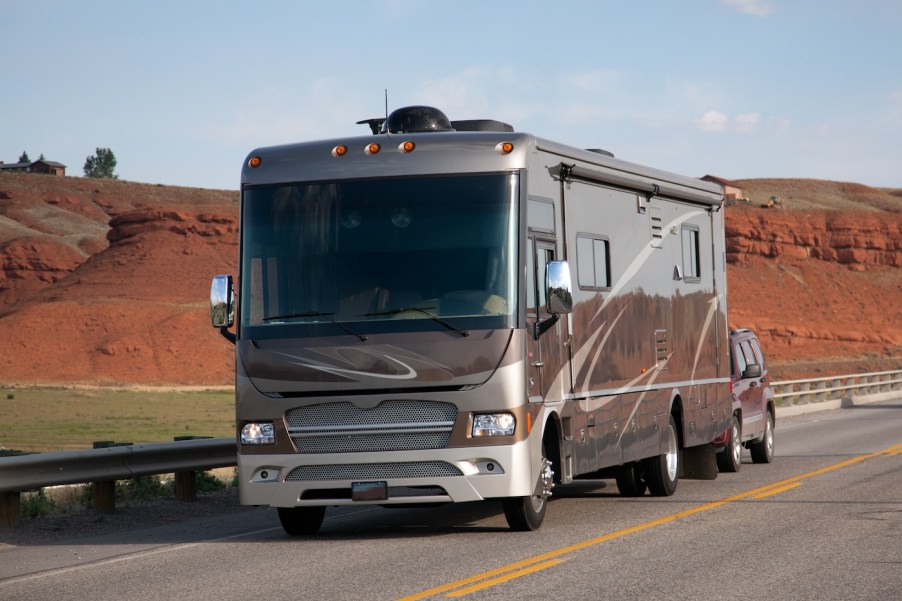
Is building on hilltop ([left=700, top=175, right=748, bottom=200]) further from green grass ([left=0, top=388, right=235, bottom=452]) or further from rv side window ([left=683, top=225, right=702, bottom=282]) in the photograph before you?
rv side window ([left=683, top=225, right=702, bottom=282])

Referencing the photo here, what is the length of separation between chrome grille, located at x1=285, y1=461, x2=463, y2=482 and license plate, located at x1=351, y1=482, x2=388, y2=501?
0.20 feet

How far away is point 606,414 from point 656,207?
3023mm

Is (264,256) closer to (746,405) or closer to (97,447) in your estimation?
(97,447)

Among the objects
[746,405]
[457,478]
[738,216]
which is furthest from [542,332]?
[738,216]

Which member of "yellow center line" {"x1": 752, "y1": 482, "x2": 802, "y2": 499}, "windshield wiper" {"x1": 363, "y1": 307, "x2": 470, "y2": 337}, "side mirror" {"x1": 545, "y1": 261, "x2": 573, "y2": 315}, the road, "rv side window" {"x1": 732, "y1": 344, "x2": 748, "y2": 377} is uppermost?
"side mirror" {"x1": 545, "y1": 261, "x2": 573, "y2": 315}

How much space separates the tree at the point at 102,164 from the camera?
186125 mm

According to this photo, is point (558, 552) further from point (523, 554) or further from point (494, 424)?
point (494, 424)

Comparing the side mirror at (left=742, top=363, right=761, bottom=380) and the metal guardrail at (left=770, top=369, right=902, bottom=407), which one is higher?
the side mirror at (left=742, top=363, right=761, bottom=380)

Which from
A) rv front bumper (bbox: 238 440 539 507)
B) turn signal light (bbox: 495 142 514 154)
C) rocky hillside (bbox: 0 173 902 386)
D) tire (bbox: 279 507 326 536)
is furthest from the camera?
rocky hillside (bbox: 0 173 902 386)

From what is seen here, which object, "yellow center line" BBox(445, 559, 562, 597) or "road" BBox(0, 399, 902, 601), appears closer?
"yellow center line" BBox(445, 559, 562, 597)

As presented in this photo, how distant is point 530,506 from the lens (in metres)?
11.0

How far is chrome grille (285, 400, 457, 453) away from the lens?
10.4 meters

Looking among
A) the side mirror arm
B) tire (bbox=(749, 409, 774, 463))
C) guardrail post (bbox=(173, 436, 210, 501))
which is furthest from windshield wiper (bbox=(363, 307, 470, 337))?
tire (bbox=(749, 409, 774, 463))

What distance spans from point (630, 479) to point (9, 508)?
665 cm
